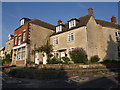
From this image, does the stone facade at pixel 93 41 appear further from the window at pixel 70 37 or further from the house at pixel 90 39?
the window at pixel 70 37

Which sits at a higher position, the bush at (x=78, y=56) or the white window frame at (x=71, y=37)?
the white window frame at (x=71, y=37)

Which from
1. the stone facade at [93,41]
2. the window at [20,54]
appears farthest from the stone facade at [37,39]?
the stone facade at [93,41]

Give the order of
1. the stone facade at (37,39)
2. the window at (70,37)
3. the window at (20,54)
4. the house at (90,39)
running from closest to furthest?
the house at (90,39) → the window at (70,37) → the stone facade at (37,39) → the window at (20,54)

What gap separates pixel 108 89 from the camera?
6988mm

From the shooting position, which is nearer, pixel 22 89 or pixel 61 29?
pixel 22 89

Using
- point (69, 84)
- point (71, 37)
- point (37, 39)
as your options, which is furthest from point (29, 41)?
point (69, 84)

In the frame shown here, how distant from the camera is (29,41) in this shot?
21.3 metres

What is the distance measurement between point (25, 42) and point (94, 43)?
40.5ft

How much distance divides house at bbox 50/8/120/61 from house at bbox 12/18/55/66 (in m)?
3.42

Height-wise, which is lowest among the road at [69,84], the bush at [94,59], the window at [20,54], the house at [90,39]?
the road at [69,84]

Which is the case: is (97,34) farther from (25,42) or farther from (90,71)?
(25,42)

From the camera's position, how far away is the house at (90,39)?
1842 cm

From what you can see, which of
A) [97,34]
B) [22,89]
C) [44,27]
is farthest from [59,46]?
[22,89]

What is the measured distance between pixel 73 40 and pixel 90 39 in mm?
2870
